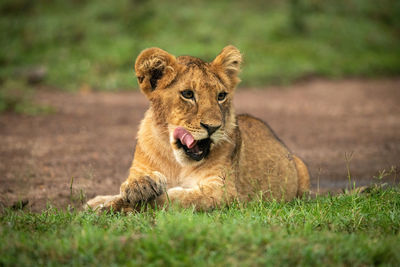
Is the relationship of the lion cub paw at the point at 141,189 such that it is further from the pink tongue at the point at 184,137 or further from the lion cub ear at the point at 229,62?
the lion cub ear at the point at 229,62

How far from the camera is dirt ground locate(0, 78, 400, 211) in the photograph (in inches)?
223

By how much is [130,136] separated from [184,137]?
17.1 ft

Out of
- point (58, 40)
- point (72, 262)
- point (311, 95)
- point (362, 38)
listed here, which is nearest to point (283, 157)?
point (72, 262)

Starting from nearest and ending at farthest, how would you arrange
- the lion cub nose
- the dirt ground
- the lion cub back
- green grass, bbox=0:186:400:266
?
green grass, bbox=0:186:400:266
the lion cub nose
the lion cub back
the dirt ground

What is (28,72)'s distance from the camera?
13250 mm

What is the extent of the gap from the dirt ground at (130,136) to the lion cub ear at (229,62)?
1.23 m

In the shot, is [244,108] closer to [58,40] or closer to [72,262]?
[58,40]

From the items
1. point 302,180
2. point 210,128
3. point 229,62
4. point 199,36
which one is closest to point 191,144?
point 210,128

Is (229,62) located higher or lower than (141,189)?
higher

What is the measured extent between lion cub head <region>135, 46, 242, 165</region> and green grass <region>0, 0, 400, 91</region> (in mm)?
9367

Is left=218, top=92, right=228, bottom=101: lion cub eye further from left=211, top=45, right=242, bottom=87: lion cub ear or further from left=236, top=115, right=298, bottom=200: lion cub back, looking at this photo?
left=236, top=115, right=298, bottom=200: lion cub back

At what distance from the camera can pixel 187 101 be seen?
403cm

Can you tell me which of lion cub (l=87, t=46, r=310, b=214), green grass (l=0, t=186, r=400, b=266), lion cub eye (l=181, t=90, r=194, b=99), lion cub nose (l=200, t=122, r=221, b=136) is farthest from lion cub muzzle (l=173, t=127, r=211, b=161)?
green grass (l=0, t=186, r=400, b=266)

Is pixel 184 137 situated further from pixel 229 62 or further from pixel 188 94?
pixel 229 62
